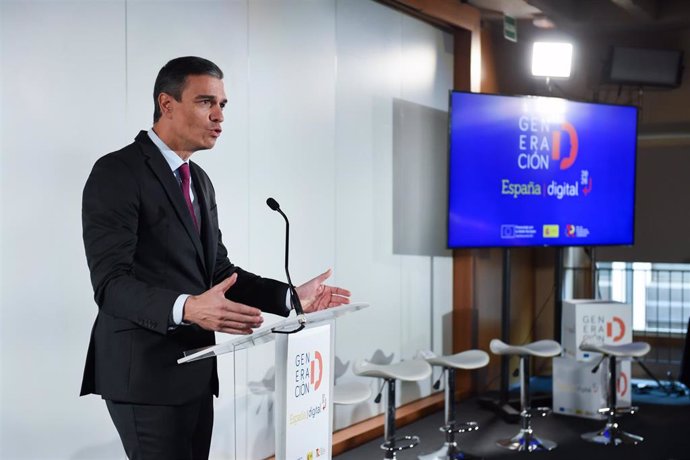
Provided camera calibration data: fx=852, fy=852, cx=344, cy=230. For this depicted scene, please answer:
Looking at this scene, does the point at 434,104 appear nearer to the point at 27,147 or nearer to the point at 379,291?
the point at 379,291

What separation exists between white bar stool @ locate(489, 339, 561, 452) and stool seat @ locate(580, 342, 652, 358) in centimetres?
22

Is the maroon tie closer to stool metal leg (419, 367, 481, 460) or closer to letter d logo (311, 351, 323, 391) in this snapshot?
letter d logo (311, 351, 323, 391)

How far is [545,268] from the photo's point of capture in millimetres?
7738

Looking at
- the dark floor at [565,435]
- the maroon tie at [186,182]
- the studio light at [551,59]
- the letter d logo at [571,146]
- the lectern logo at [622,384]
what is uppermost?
Result: the studio light at [551,59]

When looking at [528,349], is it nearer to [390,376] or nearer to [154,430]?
[390,376]

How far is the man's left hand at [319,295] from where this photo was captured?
101 inches

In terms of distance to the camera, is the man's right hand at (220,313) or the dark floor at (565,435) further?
the dark floor at (565,435)

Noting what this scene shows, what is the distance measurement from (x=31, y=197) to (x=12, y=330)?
20.1 inches

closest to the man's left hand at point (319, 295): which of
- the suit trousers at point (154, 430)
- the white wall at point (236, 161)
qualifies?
the suit trousers at point (154, 430)

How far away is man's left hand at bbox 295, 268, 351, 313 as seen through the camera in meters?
2.57

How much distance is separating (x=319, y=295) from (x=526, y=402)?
10.9 ft

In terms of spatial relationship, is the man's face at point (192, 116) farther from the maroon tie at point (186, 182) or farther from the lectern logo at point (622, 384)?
the lectern logo at point (622, 384)

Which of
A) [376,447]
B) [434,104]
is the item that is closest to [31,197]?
[376,447]

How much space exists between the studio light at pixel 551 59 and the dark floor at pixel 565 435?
2.60m
